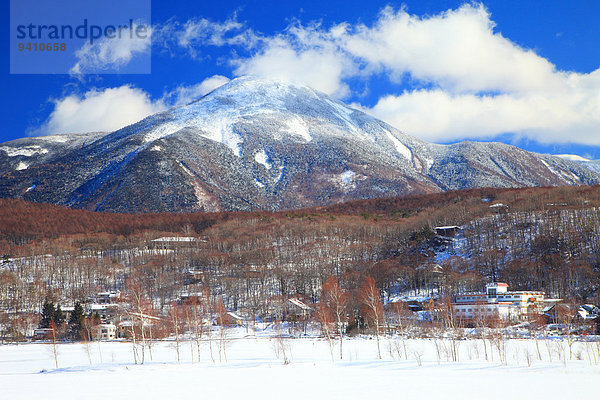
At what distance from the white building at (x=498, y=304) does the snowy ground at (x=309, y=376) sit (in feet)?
64.9

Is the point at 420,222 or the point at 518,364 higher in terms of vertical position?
the point at 420,222

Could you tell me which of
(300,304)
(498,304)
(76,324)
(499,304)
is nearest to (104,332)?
(76,324)

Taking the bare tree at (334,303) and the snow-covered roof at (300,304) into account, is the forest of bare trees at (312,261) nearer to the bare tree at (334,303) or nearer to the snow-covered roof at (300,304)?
the bare tree at (334,303)

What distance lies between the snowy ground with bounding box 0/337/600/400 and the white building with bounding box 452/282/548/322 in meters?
19.8

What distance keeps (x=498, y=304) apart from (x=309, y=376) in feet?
146

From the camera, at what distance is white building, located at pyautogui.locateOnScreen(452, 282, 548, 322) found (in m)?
67.1

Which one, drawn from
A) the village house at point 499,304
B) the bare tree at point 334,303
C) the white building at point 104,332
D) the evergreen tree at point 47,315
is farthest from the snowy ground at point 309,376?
the evergreen tree at point 47,315

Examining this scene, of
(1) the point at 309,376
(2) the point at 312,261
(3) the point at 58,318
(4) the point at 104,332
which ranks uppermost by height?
(2) the point at 312,261

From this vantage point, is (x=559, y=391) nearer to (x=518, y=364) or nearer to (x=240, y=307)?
(x=518, y=364)

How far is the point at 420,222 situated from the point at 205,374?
92.8 metres

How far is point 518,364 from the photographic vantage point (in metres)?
34.9

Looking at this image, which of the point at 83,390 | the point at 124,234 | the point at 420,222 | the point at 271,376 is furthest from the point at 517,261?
the point at 124,234

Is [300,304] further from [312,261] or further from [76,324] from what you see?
[76,324]

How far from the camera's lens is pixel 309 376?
32.4 meters
